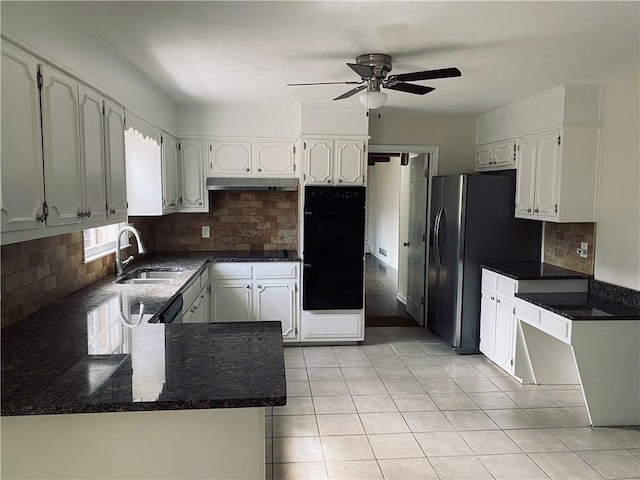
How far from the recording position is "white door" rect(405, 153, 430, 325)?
17.6 feet

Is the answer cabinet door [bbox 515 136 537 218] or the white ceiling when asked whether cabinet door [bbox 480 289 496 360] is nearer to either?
cabinet door [bbox 515 136 537 218]

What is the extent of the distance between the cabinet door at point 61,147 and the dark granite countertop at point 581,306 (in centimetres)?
303

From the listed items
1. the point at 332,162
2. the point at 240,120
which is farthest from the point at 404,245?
the point at 240,120

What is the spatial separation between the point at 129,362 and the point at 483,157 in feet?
14.1

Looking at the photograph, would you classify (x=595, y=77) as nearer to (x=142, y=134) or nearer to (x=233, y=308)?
(x=142, y=134)

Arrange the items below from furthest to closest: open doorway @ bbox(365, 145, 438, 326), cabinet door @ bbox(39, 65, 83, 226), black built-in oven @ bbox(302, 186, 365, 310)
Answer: open doorway @ bbox(365, 145, 438, 326)
black built-in oven @ bbox(302, 186, 365, 310)
cabinet door @ bbox(39, 65, 83, 226)

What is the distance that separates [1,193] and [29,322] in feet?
3.23

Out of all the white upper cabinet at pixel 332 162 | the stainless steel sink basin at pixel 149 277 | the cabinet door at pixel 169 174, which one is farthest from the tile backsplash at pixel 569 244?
the cabinet door at pixel 169 174

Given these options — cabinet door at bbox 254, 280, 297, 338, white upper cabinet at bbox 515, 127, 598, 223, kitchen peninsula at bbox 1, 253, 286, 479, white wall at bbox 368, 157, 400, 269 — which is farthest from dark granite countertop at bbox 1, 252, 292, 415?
white wall at bbox 368, 157, 400, 269

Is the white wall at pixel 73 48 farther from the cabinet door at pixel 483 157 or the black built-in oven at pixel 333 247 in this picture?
the cabinet door at pixel 483 157

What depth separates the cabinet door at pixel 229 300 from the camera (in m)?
4.56

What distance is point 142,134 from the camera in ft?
11.0

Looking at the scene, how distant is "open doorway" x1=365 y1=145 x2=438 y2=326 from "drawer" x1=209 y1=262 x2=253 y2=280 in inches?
69.2

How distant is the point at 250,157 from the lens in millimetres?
4676
